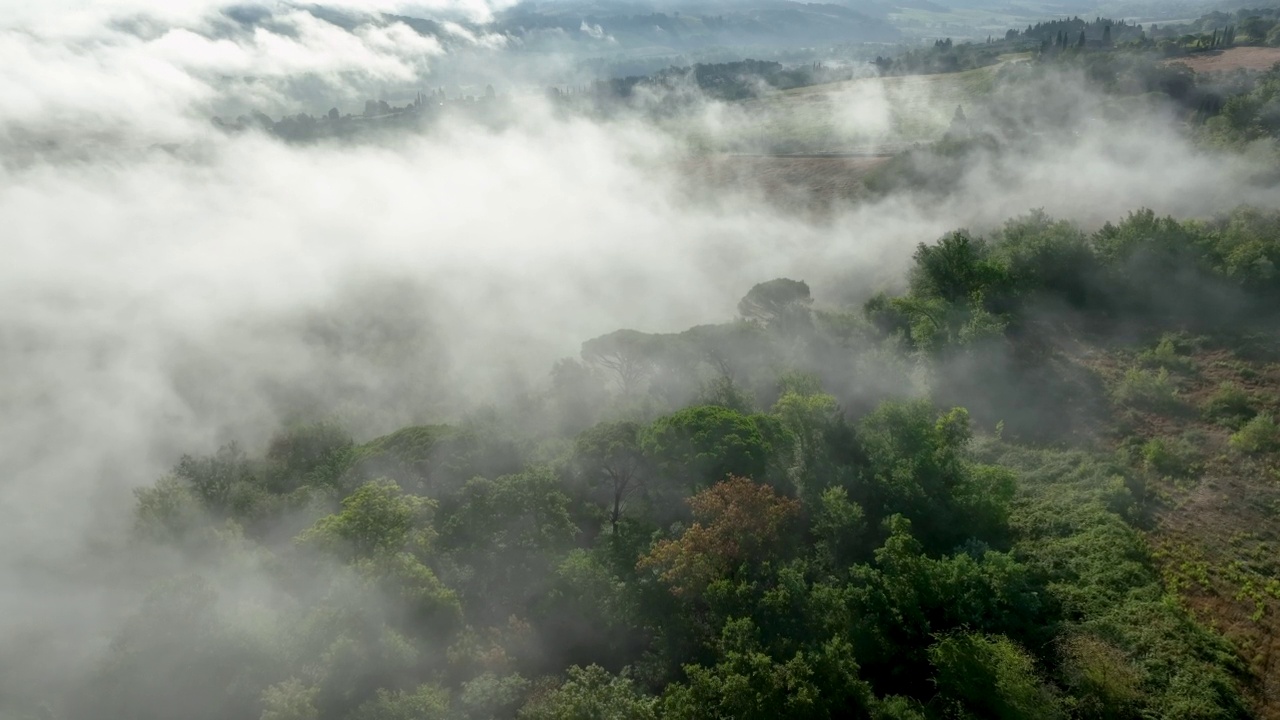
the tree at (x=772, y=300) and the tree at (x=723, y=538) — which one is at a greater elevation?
the tree at (x=772, y=300)

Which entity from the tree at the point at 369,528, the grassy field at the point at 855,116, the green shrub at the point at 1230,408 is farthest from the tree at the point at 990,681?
the grassy field at the point at 855,116

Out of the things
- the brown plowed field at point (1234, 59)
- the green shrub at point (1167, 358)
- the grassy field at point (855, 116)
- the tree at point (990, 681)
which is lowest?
the tree at point (990, 681)

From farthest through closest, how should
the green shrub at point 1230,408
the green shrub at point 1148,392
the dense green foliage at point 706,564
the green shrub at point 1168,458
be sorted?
the green shrub at point 1148,392 → the green shrub at point 1230,408 → the green shrub at point 1168,458 → the dense green foliage at point 706,564

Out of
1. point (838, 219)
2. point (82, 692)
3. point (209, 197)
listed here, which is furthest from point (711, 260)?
point (209, 197)

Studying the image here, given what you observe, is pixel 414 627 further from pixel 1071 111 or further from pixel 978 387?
pixel 1071 111

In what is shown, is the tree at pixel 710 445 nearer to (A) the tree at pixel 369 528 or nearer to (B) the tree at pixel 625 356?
(A) the tree at pixel 369 528
